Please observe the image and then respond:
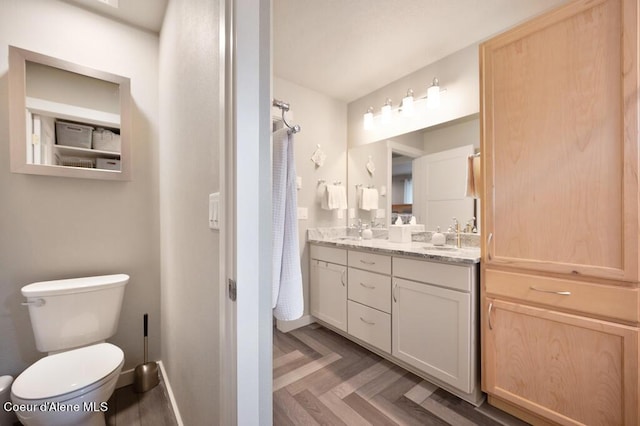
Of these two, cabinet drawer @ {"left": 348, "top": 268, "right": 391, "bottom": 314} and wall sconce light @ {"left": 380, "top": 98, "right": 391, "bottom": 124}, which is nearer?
cabinet drawer @ {"left": 348, "top": 268, "right": 391, "bottom": 314}

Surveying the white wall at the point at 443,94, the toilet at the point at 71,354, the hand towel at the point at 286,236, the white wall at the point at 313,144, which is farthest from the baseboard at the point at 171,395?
the white wall at the point at 443,94

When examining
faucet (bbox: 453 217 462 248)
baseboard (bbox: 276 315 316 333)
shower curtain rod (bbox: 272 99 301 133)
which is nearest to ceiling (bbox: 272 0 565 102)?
shower curtain rod (bbox: 272 99 301 133)

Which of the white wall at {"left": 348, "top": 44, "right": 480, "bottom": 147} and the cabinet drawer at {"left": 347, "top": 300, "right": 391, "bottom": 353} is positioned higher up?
the white wall at {"left": 348, "top": 44, "right": 480, "bottom": 147}

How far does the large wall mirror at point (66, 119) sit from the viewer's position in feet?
4.26

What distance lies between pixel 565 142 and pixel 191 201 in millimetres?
1679

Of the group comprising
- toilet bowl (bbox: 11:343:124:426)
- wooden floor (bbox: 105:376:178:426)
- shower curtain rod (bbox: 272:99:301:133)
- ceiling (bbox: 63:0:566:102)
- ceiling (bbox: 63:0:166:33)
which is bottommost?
wooden floor (bbox: 105:376:178:426)

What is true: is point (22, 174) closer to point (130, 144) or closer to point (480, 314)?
point (130, 144)

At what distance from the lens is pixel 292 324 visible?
2383mm

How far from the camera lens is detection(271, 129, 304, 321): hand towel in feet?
2.99

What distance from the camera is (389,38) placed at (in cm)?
184

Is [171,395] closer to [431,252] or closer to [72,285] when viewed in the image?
[72,285]

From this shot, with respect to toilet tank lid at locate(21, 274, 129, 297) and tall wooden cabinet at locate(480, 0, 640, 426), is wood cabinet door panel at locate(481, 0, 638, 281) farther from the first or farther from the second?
toilet tank lid at locate(21, 274, 129, 297)

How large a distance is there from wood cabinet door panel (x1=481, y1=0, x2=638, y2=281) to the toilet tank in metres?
2.08

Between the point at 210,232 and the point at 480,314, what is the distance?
146 cm
